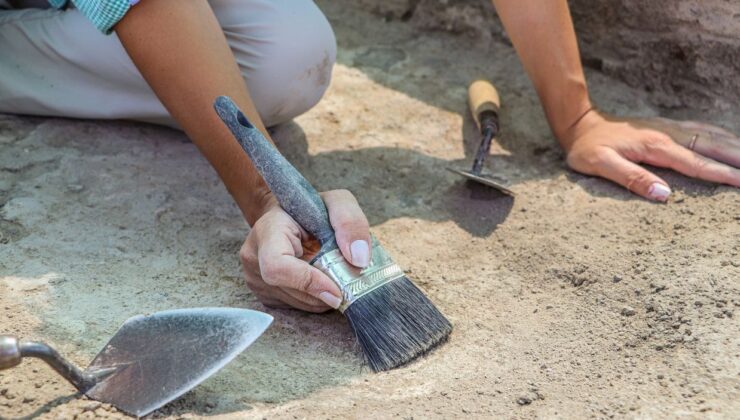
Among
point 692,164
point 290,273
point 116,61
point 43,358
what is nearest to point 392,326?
point 290,273

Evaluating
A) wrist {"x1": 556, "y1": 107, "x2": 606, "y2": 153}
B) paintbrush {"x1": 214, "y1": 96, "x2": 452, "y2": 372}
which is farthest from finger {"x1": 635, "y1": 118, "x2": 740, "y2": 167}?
paintbrush {"x1": 214, "y1": 96, "x2": 452, "y2": 372}

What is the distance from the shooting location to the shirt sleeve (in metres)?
1.75

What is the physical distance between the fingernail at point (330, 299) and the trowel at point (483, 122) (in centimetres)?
72

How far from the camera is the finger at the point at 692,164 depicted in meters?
2.15

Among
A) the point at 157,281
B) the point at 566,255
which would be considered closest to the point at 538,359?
the point at 566,255

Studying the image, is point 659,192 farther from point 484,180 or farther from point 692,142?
point 484,180

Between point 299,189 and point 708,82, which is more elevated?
point 299,189

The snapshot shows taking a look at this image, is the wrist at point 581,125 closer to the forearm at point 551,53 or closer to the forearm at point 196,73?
the forearm at point 551,53

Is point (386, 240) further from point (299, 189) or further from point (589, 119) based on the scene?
point (589, 119)

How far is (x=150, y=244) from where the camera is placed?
2037mm

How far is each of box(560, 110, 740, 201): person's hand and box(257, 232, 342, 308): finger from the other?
3.05 feet

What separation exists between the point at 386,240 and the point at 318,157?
45 centimetres

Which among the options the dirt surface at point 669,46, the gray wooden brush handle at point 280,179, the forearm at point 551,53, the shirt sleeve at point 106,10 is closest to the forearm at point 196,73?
the shirt sleeve at point 106,10

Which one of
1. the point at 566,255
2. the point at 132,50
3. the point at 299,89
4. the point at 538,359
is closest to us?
the point at 538,359
